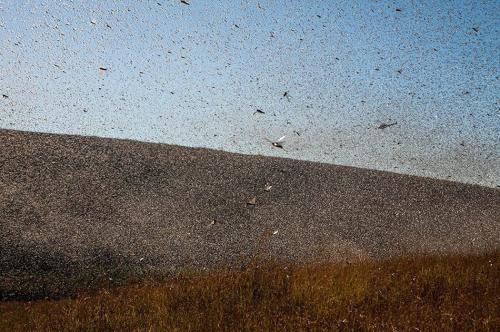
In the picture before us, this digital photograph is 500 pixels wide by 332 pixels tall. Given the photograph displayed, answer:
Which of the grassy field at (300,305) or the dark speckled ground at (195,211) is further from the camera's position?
the dark speckled ground at (195,211)

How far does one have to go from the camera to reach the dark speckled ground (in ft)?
35.5

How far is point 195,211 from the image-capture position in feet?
43.8

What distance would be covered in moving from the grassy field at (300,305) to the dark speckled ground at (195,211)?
3.60 meters

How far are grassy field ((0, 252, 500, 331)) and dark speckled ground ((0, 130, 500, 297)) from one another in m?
3.60

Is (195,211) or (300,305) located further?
(195,211)

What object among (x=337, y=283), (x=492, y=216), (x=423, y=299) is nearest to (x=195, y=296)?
(x=337, y=283)

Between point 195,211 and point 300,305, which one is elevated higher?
point 195,211

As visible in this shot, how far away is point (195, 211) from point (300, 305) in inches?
316

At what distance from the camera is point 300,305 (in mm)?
5539

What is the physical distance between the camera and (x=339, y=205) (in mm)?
14375

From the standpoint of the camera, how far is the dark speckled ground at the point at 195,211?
10.8 meters

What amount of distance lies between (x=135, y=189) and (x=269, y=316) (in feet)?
32.3

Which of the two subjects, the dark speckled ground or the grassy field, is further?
the dark speckled ground

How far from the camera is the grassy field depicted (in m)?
4.70
